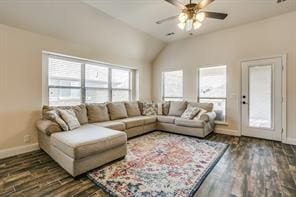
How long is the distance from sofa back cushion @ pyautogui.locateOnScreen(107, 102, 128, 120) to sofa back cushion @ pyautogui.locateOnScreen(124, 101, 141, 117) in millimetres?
210

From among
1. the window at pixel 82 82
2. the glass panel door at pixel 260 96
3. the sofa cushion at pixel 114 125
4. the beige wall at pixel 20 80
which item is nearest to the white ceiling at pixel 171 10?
the glass panel door at pixel 260 96

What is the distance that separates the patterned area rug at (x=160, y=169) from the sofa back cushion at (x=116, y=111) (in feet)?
3.07

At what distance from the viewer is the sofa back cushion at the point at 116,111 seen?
4352 millimetres

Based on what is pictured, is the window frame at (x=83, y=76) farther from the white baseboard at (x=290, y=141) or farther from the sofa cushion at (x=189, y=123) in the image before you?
the white baseboard at (x=290, y=141)

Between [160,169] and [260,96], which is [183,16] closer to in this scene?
[160,169]

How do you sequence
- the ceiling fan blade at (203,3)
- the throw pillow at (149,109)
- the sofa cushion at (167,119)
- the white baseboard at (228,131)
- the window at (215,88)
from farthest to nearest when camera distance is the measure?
→ the throw pillow at (149,109) → the window at (215,88) → the sofa cushion at (167,119) → the white baseboard at (228,131) → the ceiling fan blade at (203,3)

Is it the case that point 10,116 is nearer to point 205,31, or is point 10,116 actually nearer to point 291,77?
point 205,31

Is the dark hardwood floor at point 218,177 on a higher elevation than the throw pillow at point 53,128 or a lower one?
lower

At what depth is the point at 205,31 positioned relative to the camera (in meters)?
4.79

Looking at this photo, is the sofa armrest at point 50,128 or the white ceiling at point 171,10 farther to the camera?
the white ceiling at point 171,10

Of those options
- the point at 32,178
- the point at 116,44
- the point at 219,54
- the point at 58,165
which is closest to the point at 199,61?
the point at 219,54

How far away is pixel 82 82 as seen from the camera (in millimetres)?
4383

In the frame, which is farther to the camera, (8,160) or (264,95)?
(264,95)

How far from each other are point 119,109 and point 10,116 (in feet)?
7.75
